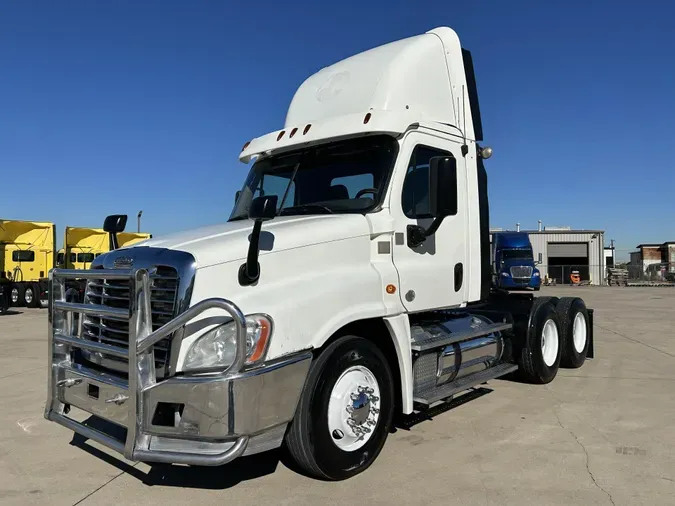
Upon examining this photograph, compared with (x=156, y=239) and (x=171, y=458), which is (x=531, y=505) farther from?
(x=156, y=239)

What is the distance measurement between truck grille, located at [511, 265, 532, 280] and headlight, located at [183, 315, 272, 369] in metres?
26.1

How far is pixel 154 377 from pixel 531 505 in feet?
8.41

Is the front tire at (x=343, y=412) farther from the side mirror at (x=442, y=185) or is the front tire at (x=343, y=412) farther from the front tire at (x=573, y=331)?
the front tire at (x=573, y=331)

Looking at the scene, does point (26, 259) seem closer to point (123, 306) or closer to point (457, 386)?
point (123, 306)

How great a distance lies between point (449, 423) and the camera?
554 cm

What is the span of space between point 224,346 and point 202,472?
149 cm

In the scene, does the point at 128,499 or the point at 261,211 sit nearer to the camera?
the point at 261,211

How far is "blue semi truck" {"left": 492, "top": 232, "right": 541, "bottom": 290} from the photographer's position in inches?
1098

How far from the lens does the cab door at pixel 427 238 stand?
472 cm

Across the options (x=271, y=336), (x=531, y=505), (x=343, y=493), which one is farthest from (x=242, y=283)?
(x=531, y=505)

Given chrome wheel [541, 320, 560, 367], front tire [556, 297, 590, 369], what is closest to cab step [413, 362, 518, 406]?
chrome wheel [541, 320, 560, 367]

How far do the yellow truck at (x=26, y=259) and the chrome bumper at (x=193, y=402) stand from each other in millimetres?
21086

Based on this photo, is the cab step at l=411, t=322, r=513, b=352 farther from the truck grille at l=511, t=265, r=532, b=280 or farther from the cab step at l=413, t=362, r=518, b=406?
the truck grille at l=511, t=265, r=532, b=280

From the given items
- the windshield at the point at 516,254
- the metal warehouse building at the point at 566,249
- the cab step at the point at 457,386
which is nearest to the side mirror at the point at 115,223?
the cab step at the point at 457,386
